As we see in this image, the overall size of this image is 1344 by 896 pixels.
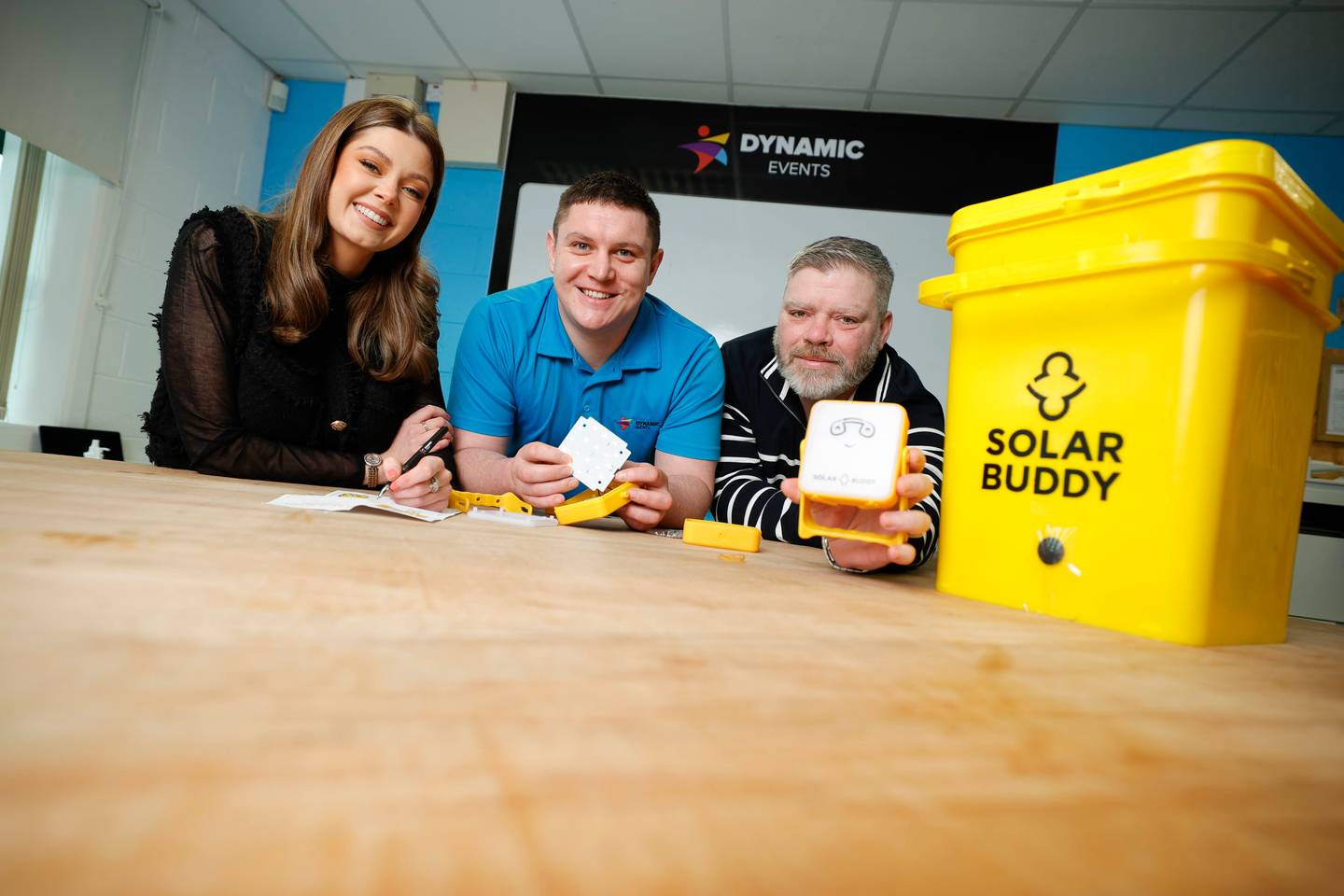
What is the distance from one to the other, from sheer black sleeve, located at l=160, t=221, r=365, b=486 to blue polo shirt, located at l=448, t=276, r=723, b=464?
0.34m

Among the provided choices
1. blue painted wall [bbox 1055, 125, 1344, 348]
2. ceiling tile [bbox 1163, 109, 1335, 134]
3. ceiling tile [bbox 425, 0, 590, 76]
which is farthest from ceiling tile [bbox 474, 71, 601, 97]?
ceiling tile [bbox 1163, 109, 1335, 134]

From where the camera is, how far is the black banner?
3414mm

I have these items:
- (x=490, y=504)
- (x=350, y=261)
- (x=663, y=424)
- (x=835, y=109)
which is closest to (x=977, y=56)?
(x=835, y=109)

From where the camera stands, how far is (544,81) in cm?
351

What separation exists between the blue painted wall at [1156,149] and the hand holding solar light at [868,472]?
3274mm

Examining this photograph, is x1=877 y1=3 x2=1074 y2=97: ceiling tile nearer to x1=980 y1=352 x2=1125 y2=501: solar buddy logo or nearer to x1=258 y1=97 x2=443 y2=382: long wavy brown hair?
x1=258 y1=97 x2=443 y2=382: long wavy brown hair

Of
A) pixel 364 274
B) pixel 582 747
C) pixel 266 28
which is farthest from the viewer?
pixel 266 28

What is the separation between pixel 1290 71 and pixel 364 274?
11.8 ft

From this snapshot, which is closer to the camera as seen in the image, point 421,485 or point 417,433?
point 421,485

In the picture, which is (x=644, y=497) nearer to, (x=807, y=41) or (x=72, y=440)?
(x=807, y=41)

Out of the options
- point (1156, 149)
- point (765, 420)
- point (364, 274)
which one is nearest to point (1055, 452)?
point (765, 420)

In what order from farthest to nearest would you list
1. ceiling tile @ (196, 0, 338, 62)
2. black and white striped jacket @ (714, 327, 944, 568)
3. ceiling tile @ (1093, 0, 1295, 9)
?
ceiling tile @ (196, 0, 338, 62)
ceiling tile @ (1093, 0, 1295, 9)
black and white striped jacket @ (714, 327, 944, 568)

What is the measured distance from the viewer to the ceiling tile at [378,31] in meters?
3.12

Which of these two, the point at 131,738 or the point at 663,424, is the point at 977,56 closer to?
the point at 663,424
